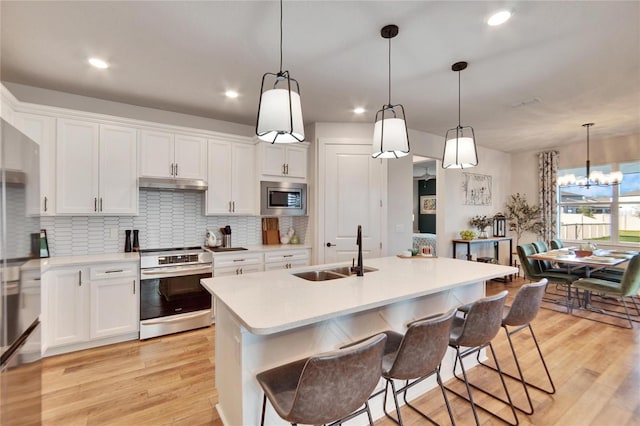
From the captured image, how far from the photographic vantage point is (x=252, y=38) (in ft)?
7.52

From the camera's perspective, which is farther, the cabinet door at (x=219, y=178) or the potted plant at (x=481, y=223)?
the potted plant at (x=481, y=223)

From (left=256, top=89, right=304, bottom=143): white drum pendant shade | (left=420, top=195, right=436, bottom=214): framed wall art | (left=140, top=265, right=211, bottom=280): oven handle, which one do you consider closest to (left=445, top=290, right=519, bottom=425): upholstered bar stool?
(left=256, top=89, right=304, bottom=143): white drum pendant shade

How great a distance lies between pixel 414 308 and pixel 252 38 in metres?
2.40

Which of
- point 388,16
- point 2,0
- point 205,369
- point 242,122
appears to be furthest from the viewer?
point 242,122

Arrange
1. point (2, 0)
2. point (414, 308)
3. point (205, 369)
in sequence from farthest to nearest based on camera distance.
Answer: point (205, 369) < point (414, 308) < point (2, 0)

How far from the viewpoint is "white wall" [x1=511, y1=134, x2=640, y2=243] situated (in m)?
5.22

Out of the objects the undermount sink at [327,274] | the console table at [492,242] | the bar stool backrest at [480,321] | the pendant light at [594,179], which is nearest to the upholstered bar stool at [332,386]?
the bar stool backrest at [480,321]

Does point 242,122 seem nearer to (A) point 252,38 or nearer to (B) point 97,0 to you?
(A) point 252,38

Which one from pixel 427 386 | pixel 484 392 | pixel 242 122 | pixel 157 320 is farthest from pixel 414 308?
pixel 242 122

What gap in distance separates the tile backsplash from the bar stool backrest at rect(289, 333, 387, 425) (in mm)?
3179

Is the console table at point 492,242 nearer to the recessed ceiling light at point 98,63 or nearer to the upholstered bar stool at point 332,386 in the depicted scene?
the upholstered bar stool at point 332,386

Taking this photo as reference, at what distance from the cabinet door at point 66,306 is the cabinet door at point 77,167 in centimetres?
66

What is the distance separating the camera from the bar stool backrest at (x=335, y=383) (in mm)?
1180

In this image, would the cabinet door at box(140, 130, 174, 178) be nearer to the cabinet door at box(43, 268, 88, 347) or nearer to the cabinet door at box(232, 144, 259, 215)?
the cabinet door at box(232, 144, 259, 215)
